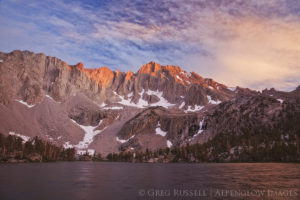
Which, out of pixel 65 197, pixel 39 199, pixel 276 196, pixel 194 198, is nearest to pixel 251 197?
pixel 276 196

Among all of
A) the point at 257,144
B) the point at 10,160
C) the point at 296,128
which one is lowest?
the point at 10,160

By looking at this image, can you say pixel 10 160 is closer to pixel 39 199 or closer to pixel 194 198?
pixel 39 199

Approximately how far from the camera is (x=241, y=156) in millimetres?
174125

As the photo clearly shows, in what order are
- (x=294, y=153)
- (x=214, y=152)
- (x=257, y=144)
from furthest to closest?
(x=214, y=152), (x=257, y=144), (x=294, y=153)

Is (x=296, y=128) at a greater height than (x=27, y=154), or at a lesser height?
greater

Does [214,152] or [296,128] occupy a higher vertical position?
[296,128]

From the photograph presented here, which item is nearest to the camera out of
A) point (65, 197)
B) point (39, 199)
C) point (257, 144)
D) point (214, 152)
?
point (39, 199)

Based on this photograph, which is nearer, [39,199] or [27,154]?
[39,199]

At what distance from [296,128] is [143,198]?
19251 centimetres

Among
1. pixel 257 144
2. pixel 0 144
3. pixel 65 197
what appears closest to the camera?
pixel 65 197

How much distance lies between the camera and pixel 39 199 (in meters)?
29.6

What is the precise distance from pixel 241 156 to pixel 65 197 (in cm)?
16548

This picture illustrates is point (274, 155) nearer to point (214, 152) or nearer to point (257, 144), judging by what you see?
point (257, 144)

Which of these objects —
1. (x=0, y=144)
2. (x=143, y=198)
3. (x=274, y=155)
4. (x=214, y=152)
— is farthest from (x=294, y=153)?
(x=0, y=144)
